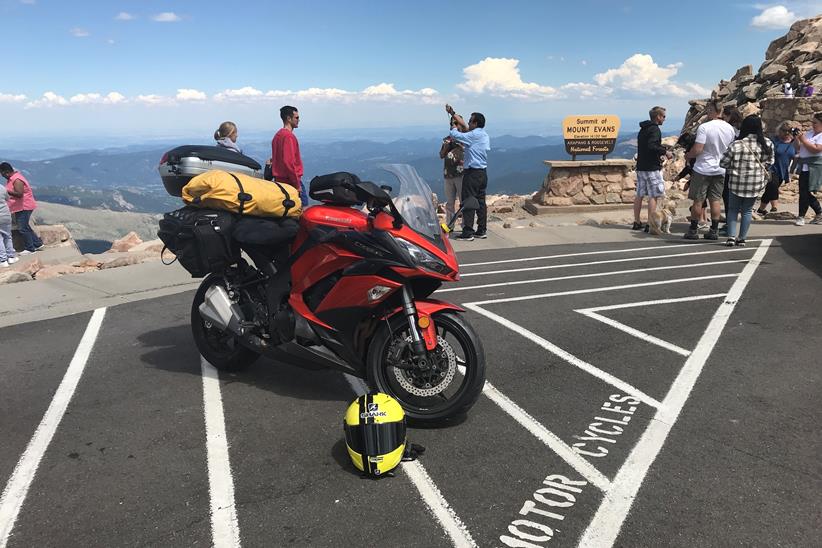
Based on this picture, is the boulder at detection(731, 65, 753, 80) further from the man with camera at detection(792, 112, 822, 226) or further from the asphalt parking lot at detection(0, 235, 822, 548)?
the asphalt parking lot at detection(0, 235, 822, 548)

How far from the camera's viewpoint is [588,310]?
6074 millimetres

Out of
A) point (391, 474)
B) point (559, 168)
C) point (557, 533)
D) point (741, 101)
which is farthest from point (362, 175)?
point (741, 101)

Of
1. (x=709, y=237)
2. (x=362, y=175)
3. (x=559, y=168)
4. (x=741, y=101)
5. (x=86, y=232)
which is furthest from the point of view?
(x=86, y=232)

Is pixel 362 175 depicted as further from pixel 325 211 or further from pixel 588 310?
pixel 588 310

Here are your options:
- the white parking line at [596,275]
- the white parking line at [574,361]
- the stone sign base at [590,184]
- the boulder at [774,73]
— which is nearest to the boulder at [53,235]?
the white parking line at [596,275]

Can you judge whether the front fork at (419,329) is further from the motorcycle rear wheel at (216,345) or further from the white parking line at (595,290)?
the white parking line at (595,290)

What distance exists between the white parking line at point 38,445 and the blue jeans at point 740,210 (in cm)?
902

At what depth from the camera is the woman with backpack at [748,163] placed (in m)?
8.62

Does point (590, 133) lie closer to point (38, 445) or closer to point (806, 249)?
point (806, 249)

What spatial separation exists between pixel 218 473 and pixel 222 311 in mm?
1358

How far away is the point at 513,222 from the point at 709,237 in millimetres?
4100

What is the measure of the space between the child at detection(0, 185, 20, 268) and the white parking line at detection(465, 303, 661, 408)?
28.3ft

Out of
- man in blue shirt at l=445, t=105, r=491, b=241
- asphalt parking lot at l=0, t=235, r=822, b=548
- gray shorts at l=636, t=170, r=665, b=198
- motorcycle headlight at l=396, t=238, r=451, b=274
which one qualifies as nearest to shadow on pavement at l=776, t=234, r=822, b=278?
gray shorts at l=636, t=170, r=665, b=198

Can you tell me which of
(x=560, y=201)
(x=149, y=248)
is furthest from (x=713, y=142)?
(x=149, y=248)
